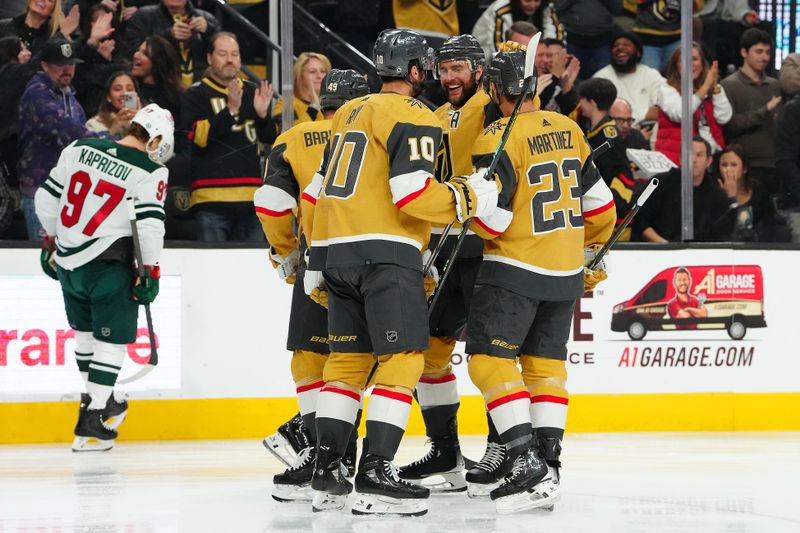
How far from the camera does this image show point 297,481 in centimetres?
418

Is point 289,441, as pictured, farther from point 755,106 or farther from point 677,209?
point 755,106

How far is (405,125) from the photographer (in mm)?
3758

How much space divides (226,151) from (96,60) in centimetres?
81

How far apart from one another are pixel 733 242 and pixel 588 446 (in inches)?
57.9

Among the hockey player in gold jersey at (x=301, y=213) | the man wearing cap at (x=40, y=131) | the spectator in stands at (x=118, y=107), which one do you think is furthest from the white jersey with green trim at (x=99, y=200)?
the hockey player in gold jersey at (x=301, y=213)

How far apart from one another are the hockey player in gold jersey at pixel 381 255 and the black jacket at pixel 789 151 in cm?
333

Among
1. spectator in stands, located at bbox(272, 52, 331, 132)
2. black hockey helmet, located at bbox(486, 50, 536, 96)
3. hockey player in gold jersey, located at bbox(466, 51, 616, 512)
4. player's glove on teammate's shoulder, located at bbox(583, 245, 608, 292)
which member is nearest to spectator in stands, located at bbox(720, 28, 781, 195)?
spectator in stands, located at bbox(272, 52, 331, 132)

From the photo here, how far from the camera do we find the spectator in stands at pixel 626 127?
6.48m

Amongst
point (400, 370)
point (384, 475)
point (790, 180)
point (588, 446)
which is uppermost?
point (790, 180)

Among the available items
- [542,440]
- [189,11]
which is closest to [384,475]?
[542,440]

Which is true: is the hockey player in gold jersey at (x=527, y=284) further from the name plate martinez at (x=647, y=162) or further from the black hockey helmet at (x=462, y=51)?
the name plate martinez at (x=647, y=162)

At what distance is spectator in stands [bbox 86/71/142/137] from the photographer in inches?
239

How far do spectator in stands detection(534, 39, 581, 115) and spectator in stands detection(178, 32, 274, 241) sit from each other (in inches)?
58.7

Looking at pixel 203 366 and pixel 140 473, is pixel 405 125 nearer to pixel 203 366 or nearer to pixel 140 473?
pixel 140 473
